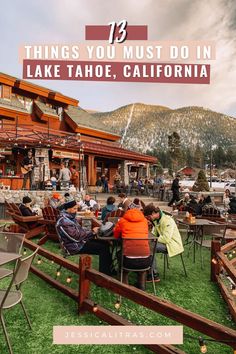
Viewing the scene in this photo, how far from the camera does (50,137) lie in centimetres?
1549

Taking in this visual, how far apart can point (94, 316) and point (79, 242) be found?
1.36 m

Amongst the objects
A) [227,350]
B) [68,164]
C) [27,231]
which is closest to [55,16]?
[27,231]

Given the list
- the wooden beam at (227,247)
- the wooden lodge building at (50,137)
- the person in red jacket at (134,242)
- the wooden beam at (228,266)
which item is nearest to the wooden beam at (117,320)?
the person in red jacket at (134,242)

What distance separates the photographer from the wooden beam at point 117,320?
2701 millimetres

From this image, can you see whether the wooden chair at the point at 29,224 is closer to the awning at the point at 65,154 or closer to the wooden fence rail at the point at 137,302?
the wooden fence rail at the point at 137,302

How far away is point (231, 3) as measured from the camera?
6031mm

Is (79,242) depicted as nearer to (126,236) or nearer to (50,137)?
(126,236)

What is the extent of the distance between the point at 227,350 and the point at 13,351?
2.21 m

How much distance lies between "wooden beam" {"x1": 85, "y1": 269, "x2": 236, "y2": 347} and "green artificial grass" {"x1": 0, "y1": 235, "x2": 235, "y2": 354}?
56 centimetres

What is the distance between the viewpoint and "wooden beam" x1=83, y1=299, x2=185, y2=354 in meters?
2.70

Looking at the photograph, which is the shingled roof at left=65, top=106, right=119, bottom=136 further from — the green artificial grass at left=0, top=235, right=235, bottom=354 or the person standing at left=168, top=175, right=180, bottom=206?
the green artificial grass at left=0, top=235, right=235, bottom=354

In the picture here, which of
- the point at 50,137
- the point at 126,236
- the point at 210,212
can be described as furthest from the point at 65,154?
the point at 126,236

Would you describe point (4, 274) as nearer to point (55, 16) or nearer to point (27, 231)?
point (27, 231)

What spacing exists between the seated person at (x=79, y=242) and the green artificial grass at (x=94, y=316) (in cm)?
51
